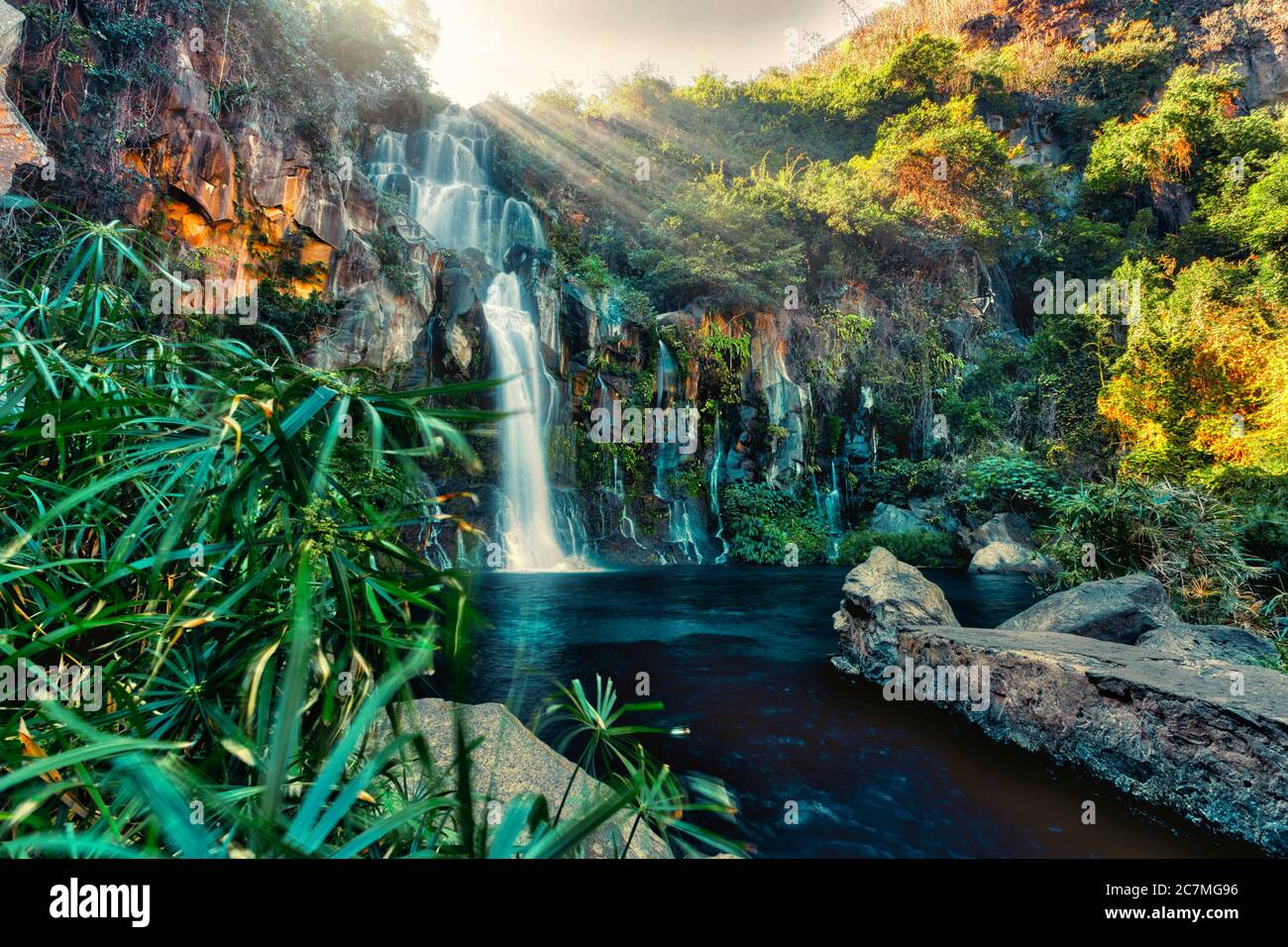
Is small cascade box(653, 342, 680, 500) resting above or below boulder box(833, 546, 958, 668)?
above

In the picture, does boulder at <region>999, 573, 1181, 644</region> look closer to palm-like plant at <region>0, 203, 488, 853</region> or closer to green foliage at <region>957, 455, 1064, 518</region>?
palm-like plant at <region>0, 203, 488, 853</region>

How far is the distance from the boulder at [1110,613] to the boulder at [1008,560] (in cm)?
966

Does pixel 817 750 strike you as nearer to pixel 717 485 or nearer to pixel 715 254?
pixel 717 485

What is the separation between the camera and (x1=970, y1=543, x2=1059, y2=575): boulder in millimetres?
14164

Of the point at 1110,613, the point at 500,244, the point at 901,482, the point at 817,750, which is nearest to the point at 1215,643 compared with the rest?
the point at 1110,613

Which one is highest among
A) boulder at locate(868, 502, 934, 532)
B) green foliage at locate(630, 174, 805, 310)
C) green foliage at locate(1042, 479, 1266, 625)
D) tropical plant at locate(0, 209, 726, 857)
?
green foliage at locate(630, 174, 805, 310)

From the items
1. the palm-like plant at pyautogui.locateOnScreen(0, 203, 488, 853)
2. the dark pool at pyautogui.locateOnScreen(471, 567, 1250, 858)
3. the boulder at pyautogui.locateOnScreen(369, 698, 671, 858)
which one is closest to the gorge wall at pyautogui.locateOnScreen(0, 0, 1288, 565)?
the boulder at pyautogui.locateOnScreen(369, 698, 671, 858)

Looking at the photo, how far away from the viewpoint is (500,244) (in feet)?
57.8

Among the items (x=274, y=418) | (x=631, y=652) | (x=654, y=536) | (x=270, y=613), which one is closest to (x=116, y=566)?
(x=270, y=613)

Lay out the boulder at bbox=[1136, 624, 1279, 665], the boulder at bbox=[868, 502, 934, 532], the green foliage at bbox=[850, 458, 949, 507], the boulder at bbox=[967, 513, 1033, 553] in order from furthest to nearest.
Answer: the green foliage at bbox=[850, 458, 949, 507]
the boulder at bbox=[868, 502, 934, 532]
the boulder at bbox=[967, 513, 1033, 553]
the boulder at bbox=[1136, 624, 1279, 665]

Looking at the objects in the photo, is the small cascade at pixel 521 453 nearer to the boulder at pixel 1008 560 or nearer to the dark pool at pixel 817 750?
the dark pool at pixel 817 750

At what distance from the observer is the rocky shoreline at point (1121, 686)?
294 centimetres

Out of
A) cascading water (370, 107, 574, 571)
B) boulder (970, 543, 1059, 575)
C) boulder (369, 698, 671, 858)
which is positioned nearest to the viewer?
boulder (369, 698, 671, 858)

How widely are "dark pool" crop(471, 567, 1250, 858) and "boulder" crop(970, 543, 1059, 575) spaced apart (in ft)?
24.2
